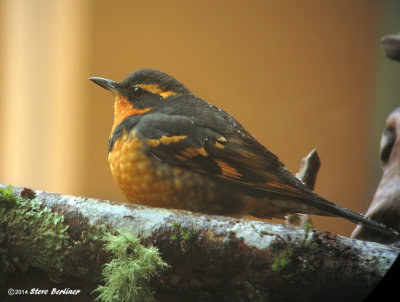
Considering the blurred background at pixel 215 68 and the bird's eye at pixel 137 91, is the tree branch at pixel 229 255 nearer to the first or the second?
the blurred background at pixel 215 68

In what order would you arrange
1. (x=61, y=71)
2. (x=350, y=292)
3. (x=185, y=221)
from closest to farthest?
(x=350, y=292)
(x=185, y=221)
(x=61, y=71)

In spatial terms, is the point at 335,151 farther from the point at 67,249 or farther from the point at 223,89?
the point at 67,249

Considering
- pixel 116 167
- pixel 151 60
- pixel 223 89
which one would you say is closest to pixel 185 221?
pixel 116 167

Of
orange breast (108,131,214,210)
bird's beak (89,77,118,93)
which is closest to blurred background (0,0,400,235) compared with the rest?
bird's beak (89,77,118,93)

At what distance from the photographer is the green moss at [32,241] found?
57.9 inches

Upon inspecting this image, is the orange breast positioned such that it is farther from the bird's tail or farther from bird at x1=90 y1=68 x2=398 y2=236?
the bird's tail

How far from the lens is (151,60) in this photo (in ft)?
5.18

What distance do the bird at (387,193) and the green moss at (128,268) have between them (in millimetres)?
973

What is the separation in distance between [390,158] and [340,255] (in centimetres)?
80

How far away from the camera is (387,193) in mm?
1951

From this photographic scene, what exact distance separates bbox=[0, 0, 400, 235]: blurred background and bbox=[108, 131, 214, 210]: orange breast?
0.14 m

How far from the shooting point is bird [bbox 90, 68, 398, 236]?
1.62 meters

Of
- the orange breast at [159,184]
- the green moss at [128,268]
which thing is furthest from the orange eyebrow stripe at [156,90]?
the green moss at [128,268]

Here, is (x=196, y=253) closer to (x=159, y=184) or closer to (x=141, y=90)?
(x=159, y=184)
